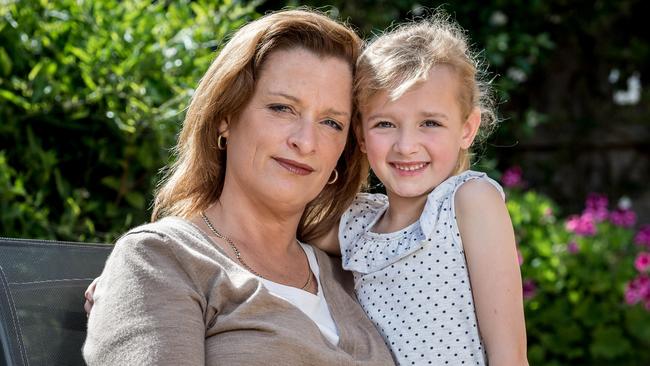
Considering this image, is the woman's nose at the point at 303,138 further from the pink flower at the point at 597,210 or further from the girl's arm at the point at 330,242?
the pink flower at the point at 597,210

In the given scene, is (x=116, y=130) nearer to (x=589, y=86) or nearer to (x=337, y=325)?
(x=337, y=325)

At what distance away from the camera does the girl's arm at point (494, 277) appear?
6.35 feet

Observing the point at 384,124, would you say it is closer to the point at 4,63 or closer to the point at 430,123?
the point at 430,123

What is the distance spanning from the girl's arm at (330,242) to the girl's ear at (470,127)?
0.41 metres

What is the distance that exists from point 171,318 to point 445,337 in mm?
640

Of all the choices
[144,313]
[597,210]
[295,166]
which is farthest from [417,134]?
[597,210]

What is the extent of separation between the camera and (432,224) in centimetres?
203

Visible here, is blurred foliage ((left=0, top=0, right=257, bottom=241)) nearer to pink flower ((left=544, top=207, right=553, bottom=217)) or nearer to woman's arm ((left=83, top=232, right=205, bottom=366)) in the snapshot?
woman's arm ((left=83, top=232, right=205, bottom=366))

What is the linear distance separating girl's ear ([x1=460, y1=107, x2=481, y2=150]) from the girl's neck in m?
0.17

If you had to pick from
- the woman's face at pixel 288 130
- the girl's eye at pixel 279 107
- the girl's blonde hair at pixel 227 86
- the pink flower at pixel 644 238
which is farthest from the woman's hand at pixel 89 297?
the pink flower at pixel 644 238

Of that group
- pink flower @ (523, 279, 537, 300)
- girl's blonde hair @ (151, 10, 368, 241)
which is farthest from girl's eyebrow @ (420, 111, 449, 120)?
pink flower @ (523, 279, 537, 300)

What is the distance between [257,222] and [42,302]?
0.52 meters

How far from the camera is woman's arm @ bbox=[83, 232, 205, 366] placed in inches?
63.8

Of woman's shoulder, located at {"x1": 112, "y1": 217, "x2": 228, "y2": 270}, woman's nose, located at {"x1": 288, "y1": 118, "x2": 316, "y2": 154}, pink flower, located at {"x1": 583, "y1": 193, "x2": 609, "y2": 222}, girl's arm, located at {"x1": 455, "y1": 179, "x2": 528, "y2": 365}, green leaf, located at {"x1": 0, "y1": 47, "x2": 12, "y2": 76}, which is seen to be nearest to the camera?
woman's shoulder, located at {"x1": 112, "y1": 217, "x2": 228, "y2": 270}
